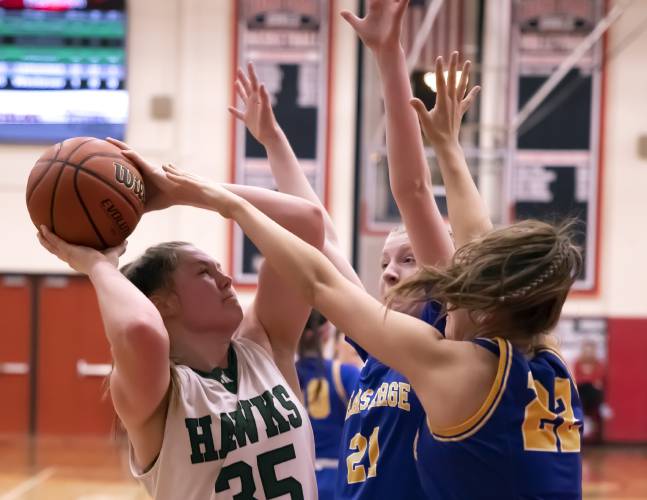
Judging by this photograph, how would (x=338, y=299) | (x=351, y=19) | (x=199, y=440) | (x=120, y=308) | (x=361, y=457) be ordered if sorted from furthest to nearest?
(x=351, y=19)
(x=361, y=457)
(x=199, y=440)
(x=120, y=308)
(x=338, y=299)

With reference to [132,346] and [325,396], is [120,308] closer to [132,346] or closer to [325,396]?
[132,346]

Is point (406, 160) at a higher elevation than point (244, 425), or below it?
higher

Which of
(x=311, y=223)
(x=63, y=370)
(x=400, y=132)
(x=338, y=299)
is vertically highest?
(x=400, y=132)

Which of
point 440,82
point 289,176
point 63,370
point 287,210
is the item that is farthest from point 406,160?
point 63,370

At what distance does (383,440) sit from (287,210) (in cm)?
61

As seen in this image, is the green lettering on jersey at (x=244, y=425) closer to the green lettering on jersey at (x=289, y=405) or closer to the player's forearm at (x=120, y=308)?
the green lettering on jersey at (x=289, y=405)

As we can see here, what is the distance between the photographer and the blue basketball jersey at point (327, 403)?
3641 mm

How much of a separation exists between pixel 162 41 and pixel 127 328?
8.61 m

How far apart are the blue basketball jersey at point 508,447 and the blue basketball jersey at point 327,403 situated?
2.00 m

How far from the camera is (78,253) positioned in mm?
1931

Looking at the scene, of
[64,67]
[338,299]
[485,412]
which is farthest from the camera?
[64,67]

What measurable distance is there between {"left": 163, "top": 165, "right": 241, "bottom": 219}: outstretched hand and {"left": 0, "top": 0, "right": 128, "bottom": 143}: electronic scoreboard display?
7850mm

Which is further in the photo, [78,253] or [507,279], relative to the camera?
[78,253]

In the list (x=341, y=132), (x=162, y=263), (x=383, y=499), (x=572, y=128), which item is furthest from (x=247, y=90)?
(x=572, y=128)
